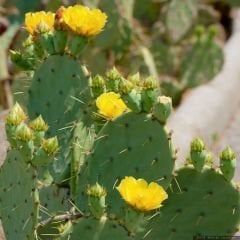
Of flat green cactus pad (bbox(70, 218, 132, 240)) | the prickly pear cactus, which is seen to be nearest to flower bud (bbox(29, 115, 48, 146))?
the prickly pear cactus

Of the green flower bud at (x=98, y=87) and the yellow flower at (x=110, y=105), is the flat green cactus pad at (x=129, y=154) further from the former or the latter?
the green flower bud at (x=98, y=87)

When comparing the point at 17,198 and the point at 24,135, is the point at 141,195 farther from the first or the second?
the point at 17,198

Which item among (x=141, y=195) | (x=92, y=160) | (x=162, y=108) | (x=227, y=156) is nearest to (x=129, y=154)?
(x=92, y=160)

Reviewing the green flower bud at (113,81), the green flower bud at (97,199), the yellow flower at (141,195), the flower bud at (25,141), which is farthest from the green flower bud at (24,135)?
the green flower bud at (113,81)

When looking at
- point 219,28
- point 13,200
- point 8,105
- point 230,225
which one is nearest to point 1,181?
point 13,200

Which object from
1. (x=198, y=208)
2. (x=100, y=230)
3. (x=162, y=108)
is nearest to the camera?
(x=100, y=230)

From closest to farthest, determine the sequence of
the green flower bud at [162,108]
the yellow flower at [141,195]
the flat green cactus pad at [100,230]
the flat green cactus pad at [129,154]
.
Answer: the yellow flower at [141,195], the flat green cactus pad at [100,230], the green flower bud at [162,108], the flat green cactus pad at [129,154]

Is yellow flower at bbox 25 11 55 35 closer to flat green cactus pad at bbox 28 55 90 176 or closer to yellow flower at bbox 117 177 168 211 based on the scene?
flat green cactus pad at bbox 28 55 90 176
